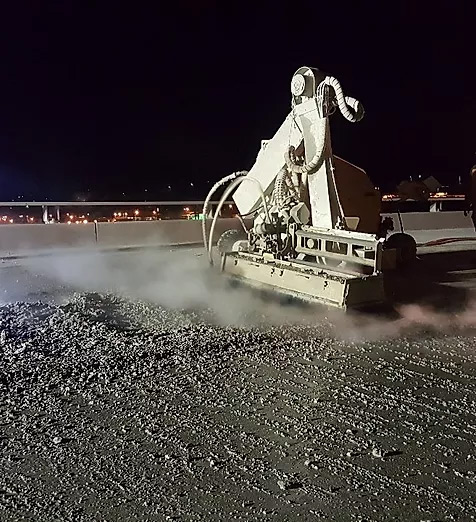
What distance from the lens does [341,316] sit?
711 centimetres

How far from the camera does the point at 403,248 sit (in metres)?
11.7

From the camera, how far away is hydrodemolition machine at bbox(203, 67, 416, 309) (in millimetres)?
8039

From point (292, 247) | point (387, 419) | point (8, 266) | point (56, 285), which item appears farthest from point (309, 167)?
point (8, 266)

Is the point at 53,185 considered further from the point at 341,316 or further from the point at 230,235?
the point at 341,316

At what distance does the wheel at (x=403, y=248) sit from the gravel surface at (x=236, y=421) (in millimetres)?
4861

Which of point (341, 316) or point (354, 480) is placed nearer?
point (354, 480)

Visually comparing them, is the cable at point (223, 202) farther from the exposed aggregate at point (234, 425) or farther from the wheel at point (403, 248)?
the exposed aggregate at point (234, 425)

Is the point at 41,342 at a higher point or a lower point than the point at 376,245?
lower

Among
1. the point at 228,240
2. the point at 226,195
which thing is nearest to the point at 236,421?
the point at 226,195

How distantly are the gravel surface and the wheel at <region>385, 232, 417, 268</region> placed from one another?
486 cm

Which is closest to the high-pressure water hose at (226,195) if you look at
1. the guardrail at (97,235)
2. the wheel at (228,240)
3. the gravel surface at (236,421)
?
the wheel at (228,240)

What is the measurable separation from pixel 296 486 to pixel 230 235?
878 centimetres

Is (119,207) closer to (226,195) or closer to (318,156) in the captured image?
(226,195)

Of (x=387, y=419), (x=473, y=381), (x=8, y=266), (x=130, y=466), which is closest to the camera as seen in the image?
(x=130, y=466)
